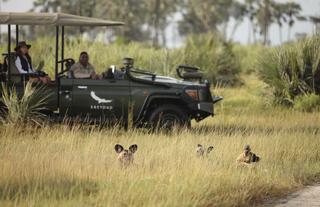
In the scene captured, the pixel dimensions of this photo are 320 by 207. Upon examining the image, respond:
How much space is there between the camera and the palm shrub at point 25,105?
13016 mm

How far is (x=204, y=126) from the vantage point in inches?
625

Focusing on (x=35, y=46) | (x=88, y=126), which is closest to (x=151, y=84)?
(x=88, y=126)

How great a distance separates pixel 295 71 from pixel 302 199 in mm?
12238

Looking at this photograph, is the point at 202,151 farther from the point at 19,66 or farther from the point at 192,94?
the point at 19,66

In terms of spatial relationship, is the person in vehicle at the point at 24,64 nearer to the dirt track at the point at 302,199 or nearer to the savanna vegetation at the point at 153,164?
the savanna vegetation at the point at 153,164

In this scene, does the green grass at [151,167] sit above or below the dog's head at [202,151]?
below

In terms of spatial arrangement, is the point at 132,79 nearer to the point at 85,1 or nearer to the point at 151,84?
the point at 151,84

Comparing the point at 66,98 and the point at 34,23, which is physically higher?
the point at 34,23

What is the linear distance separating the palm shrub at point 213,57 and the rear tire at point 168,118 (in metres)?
12.2

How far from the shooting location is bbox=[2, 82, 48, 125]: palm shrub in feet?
42.7

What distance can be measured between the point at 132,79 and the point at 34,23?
2075 millimetres

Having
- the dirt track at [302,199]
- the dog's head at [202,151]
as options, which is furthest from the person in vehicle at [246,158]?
the dirt track at [302,199]

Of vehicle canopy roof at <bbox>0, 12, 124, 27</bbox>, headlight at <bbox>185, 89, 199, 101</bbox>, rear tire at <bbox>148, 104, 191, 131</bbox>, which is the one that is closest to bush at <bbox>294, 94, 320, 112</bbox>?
headlight at <bbox>185, 89, 199, 101</bbox>

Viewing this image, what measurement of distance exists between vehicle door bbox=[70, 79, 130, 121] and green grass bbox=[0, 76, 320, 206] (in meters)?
0.34
